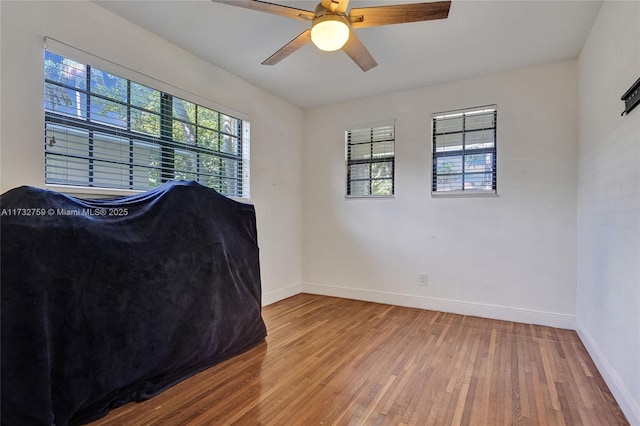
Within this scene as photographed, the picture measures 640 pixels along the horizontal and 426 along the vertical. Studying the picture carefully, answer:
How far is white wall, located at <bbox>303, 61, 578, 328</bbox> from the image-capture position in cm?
325

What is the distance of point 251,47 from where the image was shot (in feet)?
9.66

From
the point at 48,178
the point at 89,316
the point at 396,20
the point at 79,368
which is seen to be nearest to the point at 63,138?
the point at 48,178

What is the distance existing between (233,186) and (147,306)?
1.86 meters

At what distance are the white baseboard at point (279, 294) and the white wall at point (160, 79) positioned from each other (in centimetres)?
1

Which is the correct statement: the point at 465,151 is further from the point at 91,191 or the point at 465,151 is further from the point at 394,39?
the point at 91,191

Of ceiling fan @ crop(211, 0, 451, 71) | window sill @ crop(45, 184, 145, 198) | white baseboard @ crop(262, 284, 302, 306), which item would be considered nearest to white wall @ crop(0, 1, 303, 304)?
white baseboard @ crop(262, 284, 302, 306)

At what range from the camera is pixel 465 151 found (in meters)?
3.67

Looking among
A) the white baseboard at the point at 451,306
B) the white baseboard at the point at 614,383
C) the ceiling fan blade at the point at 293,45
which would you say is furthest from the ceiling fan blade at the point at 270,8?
the white baseboard at the point at 451,306

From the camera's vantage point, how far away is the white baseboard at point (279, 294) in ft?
13.2

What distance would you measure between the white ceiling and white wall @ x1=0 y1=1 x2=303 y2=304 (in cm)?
15

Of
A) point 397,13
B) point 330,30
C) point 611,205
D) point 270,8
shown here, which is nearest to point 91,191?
point 270,8

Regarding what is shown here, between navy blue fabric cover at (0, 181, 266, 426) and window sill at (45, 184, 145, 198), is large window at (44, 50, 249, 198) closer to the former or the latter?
window sill at (45, 184, 145, 198)

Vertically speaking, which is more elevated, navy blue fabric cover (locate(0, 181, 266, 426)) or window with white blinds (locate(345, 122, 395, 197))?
window with white blinds (locate(345, 122, 395, 197))

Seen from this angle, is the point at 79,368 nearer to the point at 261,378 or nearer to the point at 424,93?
the point at 261,378
